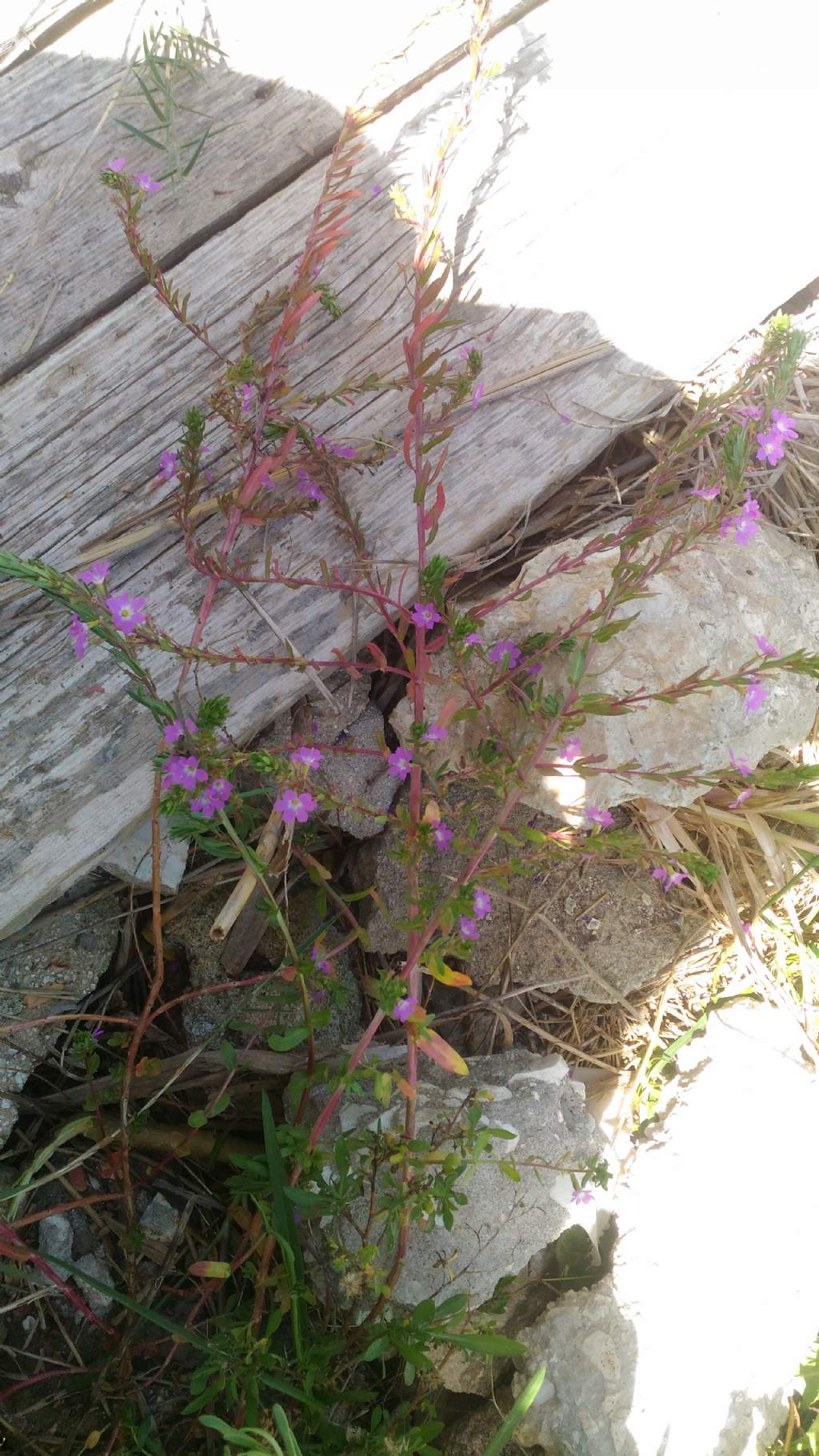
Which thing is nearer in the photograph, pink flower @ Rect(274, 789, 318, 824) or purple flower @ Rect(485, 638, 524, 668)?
pink flower @ Rect(274, 789, 318, 824)

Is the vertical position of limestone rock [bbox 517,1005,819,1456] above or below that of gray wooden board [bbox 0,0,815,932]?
below

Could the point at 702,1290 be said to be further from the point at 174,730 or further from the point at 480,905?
the point at 174,730

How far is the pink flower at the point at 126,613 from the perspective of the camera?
2096 millimetres

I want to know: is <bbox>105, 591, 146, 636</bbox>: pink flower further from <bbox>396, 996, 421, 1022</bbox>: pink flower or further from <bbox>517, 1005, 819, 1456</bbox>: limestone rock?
<bbox>517, 1005, 819, 1456</bbox>: limestone rock

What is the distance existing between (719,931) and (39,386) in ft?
8.33

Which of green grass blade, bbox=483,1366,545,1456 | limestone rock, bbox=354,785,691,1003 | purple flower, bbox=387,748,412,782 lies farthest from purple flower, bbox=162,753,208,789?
green grass blade, bbox=483,1366,545,1456

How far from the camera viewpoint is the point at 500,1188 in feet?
8.47

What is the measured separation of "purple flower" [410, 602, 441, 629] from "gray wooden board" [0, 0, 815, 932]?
1.52 feet

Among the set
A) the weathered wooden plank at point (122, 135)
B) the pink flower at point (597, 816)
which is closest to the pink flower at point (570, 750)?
the pink flower at point (597, 816)

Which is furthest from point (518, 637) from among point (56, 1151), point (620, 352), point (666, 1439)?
point (666, 1439)

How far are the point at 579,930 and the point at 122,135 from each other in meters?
2.57

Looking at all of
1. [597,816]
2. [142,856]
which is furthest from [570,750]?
[142,856]

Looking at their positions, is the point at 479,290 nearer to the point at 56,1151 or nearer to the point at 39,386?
the point at 39,386

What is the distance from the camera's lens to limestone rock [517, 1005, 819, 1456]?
8.22 ft
